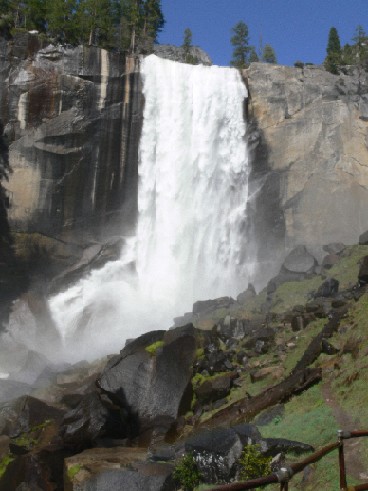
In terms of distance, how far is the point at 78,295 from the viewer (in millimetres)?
27047

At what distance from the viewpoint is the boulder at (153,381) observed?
41.2 feet

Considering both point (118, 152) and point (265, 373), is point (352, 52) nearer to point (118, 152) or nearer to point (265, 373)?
point (118, 152)

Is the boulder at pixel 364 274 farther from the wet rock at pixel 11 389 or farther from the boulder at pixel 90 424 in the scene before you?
the wet rock at pixel 11 389

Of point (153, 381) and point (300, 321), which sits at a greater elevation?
point (300, 321)

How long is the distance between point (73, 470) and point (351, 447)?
560 cm

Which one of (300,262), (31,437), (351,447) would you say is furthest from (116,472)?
(300,262)

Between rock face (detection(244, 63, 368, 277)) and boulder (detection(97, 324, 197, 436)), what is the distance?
1580 cm

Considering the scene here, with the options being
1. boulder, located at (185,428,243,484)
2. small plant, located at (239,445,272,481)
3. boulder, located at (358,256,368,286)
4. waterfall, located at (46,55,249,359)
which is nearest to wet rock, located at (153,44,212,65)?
waterfall, located at (46,55,249,359)

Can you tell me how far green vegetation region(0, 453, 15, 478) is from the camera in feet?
36.7

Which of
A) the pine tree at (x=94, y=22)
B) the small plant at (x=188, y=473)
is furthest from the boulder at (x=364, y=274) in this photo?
the pine tree at (x=94, y=22)

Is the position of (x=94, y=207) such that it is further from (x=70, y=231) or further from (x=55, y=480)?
(x=55, y=480)

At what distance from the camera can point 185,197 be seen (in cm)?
2895

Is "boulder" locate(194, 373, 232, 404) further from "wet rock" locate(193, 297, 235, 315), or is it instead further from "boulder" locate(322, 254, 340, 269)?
"boulder" locate(322, 254, 340, 269)

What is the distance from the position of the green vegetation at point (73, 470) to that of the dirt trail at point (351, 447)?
5.12 meters
